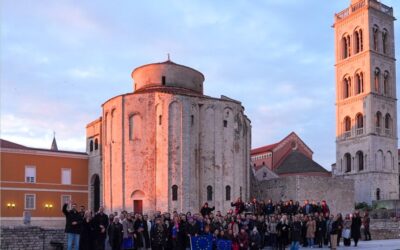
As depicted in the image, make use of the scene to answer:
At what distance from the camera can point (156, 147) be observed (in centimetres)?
3897

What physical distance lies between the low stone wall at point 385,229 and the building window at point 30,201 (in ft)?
82.5

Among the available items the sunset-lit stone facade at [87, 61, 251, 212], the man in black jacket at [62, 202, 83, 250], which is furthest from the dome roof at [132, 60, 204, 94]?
the man in black jacket at [62, 202, 83, 250]

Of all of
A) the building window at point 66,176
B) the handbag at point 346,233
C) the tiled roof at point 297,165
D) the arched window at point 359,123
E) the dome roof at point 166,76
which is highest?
the dome roof at point 166,76

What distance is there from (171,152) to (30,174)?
12.2 m

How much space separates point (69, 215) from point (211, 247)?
5120mm

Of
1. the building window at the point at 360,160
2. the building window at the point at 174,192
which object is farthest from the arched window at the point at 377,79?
the building window at the point at 174,192

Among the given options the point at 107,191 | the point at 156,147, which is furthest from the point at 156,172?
the point at 107,191

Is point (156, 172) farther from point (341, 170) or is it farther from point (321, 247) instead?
point (341, 170)

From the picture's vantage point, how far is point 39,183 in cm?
4325

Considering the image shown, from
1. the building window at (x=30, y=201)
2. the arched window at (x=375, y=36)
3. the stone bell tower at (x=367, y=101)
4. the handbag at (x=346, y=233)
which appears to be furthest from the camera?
the arched window at (x=375, y=36)

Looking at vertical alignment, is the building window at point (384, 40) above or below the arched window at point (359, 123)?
above

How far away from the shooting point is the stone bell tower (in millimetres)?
55828

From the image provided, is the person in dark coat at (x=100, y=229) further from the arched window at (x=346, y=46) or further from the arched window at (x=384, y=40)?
the arched window at (x=384, y=40)

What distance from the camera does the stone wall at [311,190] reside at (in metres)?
43.3
